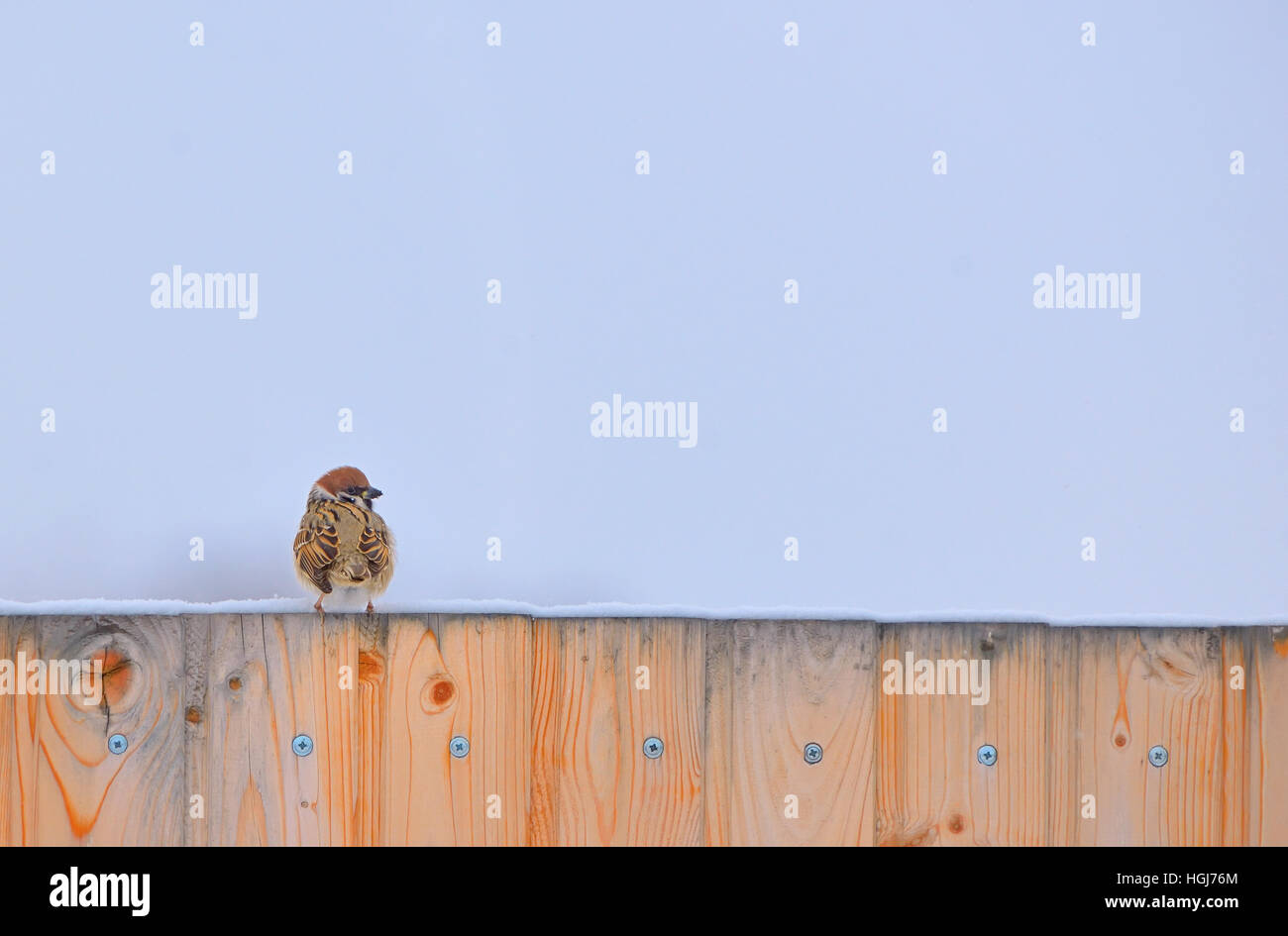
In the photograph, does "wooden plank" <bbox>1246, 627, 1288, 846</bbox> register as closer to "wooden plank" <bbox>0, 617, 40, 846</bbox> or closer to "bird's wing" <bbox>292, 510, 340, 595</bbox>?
"wooden plank" <bbox>0, 617, 40, 846</bbox>

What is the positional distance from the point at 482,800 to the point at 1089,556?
4.27 meters

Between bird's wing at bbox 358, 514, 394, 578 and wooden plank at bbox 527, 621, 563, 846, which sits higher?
bird's wing at bbox 358, 514, 394, 578

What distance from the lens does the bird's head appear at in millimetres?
4820

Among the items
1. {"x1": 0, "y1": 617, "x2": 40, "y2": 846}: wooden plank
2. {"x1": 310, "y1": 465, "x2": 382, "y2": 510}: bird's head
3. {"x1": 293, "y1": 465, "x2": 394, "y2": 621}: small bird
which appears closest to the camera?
{"x1": 0, "y1": 617, "x2": 40, "y2": 846}: wooden plank

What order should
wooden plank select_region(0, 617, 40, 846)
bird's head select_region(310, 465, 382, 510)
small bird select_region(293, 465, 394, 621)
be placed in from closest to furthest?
wooden plank select_region(0, 617, 40, 846) < small bird select_region(293, 465, 394, 621) < bird's head select_region(310, 465, 382, 510)

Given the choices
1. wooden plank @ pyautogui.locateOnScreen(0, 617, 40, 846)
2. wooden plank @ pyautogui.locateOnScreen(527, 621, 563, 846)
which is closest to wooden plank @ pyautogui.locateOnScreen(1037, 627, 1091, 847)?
wooden plank @ pyautogui.locateOnScreen(527, 621, 563, 846)

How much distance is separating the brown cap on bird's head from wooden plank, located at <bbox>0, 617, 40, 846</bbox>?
2.60 m

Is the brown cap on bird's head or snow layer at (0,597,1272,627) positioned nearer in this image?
snow layer at (0,597,1272,627)

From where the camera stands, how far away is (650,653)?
7.43 ft

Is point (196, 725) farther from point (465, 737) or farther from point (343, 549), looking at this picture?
point (343, 549)

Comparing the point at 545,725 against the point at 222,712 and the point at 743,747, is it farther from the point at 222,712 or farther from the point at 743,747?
the point at 222,712

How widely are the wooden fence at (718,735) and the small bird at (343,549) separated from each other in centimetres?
209

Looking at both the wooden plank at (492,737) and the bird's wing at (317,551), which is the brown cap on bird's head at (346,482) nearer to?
the bird's wing at (317,551)

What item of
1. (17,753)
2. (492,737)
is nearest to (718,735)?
(492,737)
